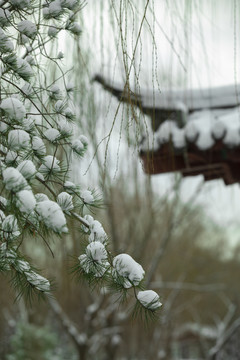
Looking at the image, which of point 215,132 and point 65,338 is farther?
point 65,338

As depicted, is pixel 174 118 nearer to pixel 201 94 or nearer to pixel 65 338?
pixel 201 94

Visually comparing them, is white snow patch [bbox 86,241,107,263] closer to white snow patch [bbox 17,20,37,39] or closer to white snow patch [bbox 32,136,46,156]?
white snow patch [bbox 32,136,46,156]

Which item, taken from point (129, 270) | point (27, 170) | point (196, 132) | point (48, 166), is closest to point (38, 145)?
point (48, 166)

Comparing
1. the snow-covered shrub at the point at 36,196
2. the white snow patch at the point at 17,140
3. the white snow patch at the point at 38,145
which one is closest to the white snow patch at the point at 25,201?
the snow-covered shrub at the point at 36,196

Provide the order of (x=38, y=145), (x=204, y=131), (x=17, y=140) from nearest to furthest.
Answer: (x=17, y=140)
(x=38, y=145)
(x=204, y=131)

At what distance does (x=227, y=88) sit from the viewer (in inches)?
71.4

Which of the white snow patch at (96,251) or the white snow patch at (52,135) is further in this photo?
the white snow patch at (52,135)

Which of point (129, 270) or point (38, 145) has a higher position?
point (38, 145)

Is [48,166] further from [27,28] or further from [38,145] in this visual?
[27,28]

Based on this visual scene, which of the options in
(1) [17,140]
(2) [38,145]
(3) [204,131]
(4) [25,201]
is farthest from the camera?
(3) [204,131]

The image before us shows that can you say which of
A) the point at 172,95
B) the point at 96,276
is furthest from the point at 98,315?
the point at 96,276

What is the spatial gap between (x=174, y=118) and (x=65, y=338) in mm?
11983

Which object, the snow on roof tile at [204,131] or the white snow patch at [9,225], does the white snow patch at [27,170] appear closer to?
the white snow patch at [9,225]

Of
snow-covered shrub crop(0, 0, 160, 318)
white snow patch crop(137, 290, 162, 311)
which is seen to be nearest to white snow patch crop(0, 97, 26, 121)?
snow-covered shrub crop(0, 0, 160, 318)
